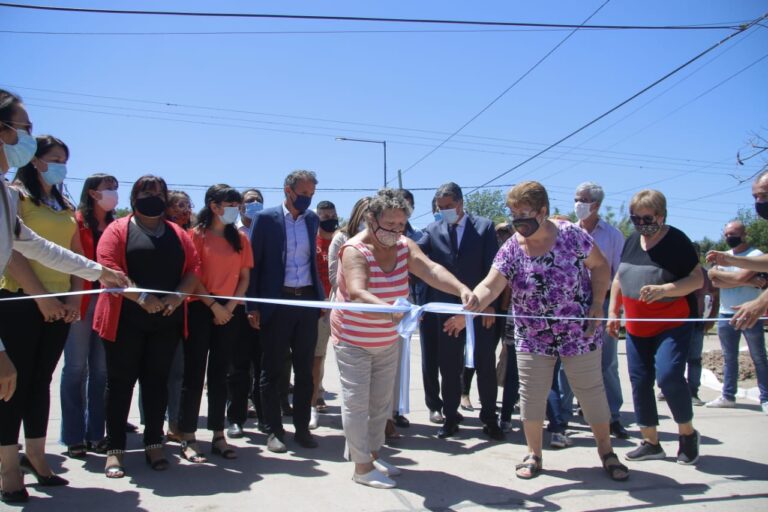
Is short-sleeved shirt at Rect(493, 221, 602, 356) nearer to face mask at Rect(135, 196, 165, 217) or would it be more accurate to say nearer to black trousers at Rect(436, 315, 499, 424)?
black trousers at Rect(436, 315, 499, 424)

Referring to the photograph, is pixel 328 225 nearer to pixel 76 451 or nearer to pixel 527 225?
pixel 527 225

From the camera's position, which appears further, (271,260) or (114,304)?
(271,260)

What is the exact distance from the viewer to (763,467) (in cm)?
451

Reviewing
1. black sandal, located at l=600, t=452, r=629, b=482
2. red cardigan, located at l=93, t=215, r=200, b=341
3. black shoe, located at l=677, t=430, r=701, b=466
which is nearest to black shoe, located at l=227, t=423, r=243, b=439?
red cardigan, located at l=93, t=215, r=200, b=341

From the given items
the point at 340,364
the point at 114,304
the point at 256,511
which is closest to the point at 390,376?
the point at 340,364

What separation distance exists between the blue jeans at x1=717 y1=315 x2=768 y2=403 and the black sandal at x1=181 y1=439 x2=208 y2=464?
569 cm

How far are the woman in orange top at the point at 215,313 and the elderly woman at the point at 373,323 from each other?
109cm

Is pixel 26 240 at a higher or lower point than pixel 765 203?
lower

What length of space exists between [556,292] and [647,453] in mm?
1610

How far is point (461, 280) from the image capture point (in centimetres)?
553

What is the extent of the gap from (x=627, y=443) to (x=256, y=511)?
3.42 metres

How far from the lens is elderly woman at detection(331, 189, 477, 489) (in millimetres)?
4090

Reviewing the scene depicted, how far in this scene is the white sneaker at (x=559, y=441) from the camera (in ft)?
16.7

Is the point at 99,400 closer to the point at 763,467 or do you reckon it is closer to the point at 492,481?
the point at 492,481
